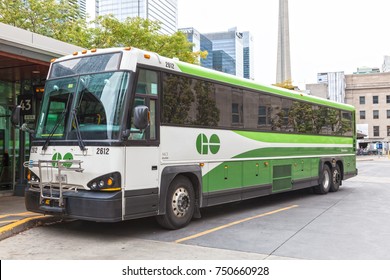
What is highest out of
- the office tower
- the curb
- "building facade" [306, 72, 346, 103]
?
the office tower

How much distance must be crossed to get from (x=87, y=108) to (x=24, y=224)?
9.19 ft

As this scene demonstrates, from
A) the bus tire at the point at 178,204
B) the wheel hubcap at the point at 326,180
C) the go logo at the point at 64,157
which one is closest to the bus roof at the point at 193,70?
the go logo at the point at 64,157

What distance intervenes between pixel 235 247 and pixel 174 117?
285 cm

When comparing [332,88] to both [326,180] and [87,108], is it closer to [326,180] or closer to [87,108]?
[326,180]

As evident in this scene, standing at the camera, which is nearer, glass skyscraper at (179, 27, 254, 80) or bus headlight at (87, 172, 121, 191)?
bus headlight at (87, 172, 121, 191)

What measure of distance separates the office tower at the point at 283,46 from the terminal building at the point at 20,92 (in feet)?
275

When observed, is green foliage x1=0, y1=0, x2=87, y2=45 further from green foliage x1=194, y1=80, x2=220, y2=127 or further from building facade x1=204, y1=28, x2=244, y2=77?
building facade x1=204, y1=28, x2=244, y2=77

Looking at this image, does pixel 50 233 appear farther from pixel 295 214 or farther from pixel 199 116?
pixel 295 214

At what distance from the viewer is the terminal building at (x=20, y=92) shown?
10609 mm

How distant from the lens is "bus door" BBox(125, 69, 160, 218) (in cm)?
735

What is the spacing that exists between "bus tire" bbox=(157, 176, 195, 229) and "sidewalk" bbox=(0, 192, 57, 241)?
2618 millimetres

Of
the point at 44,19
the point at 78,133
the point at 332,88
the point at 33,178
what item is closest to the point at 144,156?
the point at 78,133

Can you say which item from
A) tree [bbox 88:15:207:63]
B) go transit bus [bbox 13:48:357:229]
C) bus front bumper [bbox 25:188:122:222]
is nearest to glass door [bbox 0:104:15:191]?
go transit bus [bbox 13:48:357:229]

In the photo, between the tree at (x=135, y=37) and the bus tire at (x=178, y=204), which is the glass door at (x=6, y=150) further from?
the tree at (x=135, y=37)
